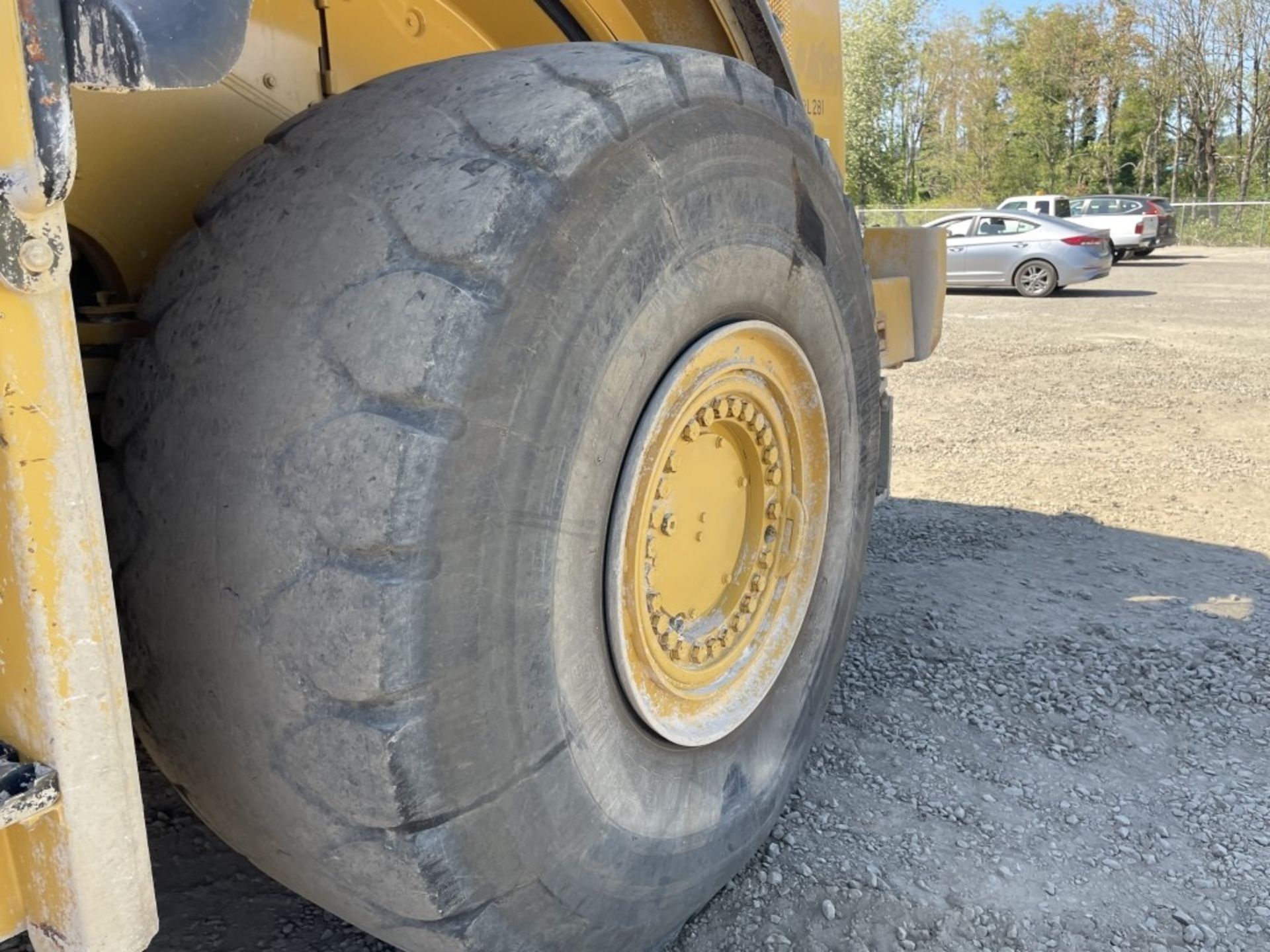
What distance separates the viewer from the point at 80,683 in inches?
46.3

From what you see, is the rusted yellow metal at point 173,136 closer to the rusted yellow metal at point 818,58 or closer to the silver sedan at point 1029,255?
the rusted yellow metal at point 818,58

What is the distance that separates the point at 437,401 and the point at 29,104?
55cm

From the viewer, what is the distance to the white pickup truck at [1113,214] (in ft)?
78.8

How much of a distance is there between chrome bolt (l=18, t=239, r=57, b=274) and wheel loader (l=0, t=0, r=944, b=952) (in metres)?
0.01

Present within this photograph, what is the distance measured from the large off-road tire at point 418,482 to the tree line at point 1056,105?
43461 millimetres

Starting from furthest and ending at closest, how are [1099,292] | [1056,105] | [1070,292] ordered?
[1056,105], [1070,292], [1099,292]

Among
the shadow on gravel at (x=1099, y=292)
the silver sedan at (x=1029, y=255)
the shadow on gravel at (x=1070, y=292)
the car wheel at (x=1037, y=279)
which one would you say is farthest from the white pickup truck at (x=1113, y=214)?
the car wheel at (x=1037, y=279)

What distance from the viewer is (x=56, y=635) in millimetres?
1153

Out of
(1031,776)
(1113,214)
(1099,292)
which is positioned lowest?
(1031,776)

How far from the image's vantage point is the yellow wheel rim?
6.20 feet

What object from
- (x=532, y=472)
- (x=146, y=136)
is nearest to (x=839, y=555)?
(x=532, y=472)

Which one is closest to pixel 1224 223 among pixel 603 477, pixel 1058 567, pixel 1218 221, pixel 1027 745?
pixel 1218 221

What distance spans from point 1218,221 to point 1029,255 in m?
15.5

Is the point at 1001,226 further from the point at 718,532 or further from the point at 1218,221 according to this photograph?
the point at 718,532
